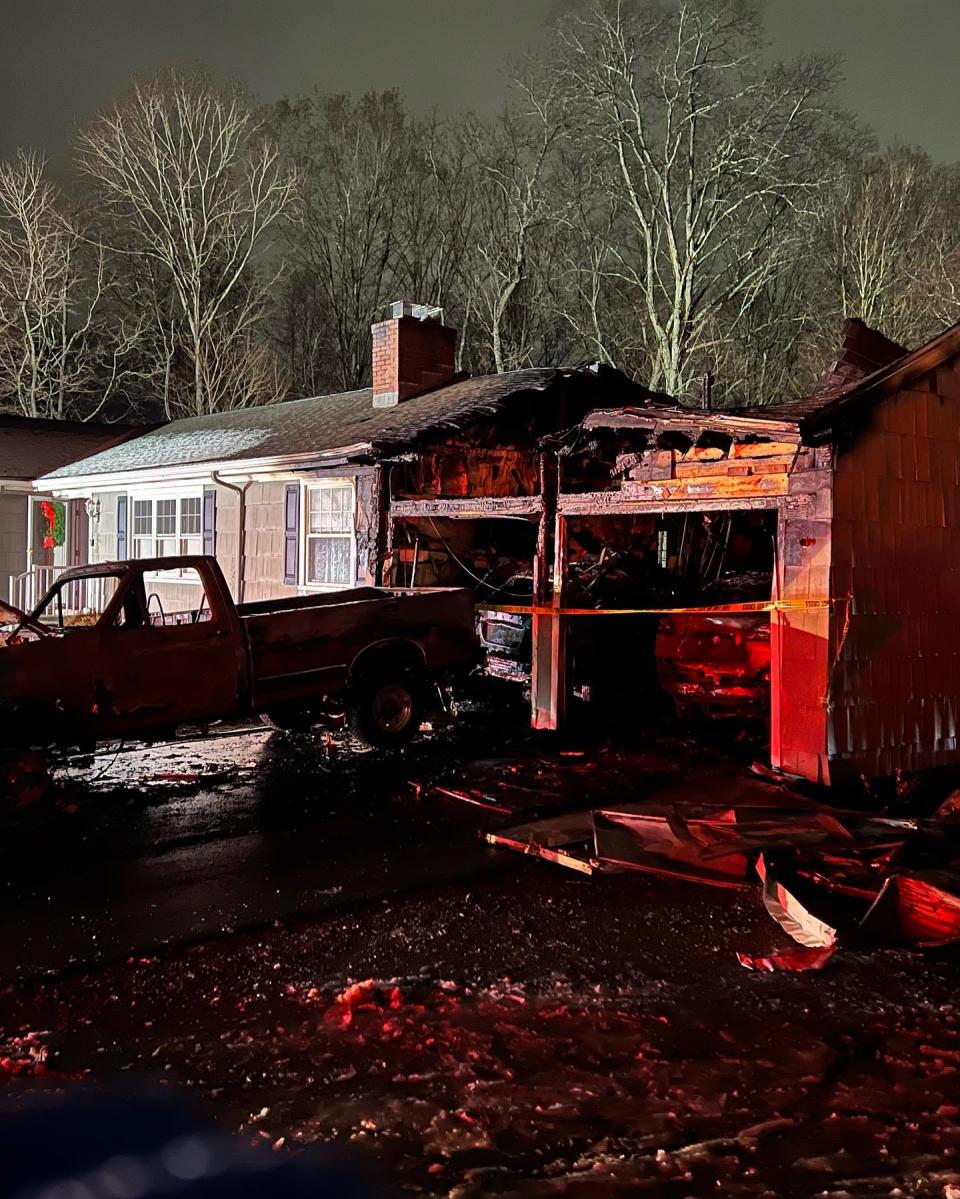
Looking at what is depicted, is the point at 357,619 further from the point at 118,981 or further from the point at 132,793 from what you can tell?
the point at 118,981

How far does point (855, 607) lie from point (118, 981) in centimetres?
678

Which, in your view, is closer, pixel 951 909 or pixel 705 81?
pixel 951 909

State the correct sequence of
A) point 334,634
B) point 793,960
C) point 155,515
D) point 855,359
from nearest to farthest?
point 793,960, point 334,634, point 855,359, point 155,515

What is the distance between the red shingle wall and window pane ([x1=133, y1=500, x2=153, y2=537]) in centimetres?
1478

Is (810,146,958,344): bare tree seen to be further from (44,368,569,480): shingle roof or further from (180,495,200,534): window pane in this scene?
(180,495,200,534): window pane

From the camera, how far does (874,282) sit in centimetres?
2848

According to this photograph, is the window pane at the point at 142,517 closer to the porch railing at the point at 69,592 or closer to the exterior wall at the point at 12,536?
the porch railing at the point at 69,592

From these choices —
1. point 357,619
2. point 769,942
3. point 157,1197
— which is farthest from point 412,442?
Answer: point 157,1197

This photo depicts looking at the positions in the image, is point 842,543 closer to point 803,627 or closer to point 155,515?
point 803,627

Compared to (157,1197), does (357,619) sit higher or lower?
higher

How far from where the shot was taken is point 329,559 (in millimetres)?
16344

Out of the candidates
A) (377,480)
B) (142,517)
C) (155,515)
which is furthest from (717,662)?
(142,517)

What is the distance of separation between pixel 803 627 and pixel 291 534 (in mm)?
10225

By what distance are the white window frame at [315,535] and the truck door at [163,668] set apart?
6.52 m
